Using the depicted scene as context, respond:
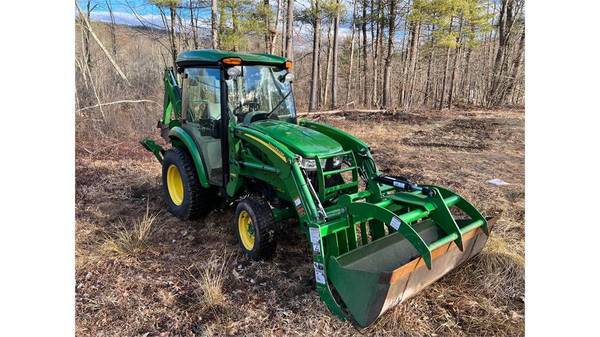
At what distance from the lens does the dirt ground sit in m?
2.74

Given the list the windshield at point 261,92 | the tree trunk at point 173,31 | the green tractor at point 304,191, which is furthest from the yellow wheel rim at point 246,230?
the tree trunk at point 173,31

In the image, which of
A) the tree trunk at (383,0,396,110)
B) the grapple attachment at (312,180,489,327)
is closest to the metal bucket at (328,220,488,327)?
the grapple attachment at (312,180,489,327)

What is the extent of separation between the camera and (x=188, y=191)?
4270 mm

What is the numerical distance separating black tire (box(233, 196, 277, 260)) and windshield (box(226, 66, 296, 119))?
985 millimetres

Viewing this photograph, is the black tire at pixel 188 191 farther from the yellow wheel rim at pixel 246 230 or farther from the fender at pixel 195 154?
the yellow wheel rim at pixel 246 230

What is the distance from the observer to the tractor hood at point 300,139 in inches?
130

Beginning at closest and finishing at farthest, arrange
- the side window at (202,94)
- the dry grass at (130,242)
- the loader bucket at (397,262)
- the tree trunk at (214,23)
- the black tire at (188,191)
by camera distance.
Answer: the loader bucket at (397,262), the dry grass at (130,242), the side window at (202,94), the black tire at (188,191), the tree trunk at (214,23)

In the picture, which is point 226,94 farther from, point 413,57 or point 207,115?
point 413,57

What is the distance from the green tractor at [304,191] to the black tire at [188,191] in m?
0.01

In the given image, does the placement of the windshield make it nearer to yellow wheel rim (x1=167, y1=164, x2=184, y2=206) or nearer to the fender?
the fender

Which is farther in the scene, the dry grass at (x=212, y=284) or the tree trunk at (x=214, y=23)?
the tree trunk at (x=214, y=23)

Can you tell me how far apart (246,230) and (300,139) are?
1010 mm

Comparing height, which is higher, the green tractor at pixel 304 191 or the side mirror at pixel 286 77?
the side mirror at pixel 286 77

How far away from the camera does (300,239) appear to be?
3.96 m
